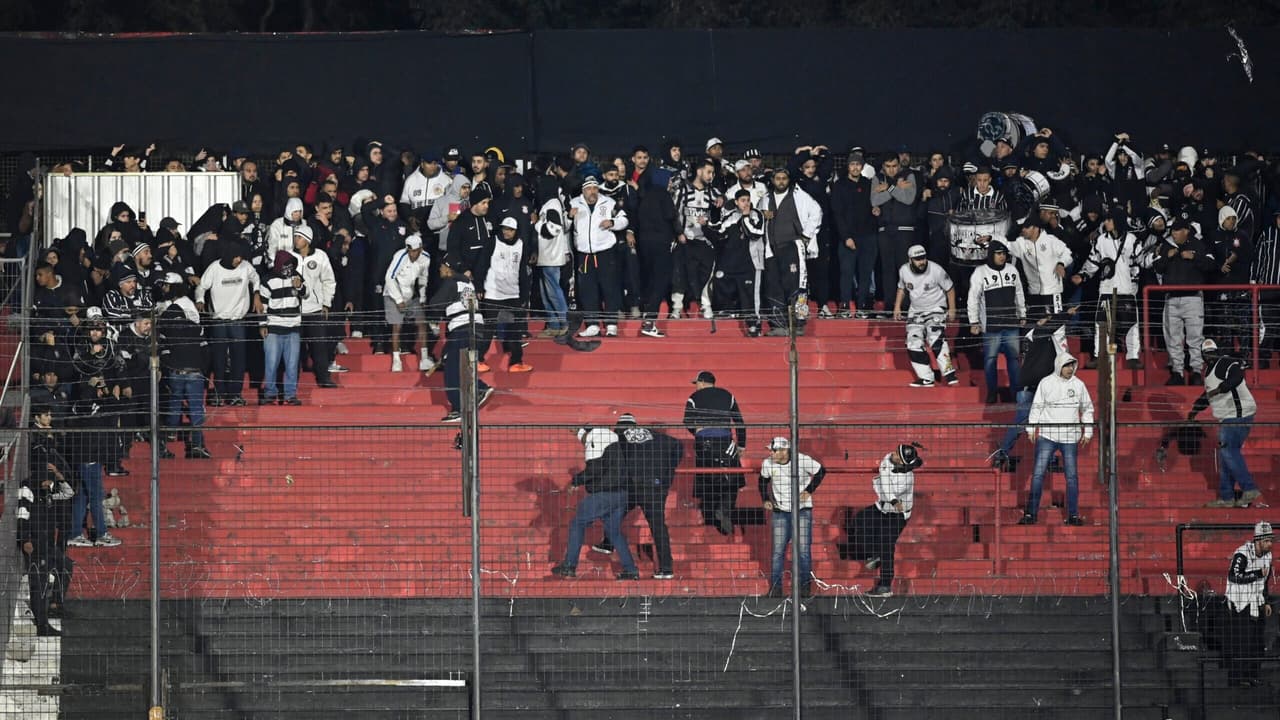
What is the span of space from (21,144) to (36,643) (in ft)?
32.0

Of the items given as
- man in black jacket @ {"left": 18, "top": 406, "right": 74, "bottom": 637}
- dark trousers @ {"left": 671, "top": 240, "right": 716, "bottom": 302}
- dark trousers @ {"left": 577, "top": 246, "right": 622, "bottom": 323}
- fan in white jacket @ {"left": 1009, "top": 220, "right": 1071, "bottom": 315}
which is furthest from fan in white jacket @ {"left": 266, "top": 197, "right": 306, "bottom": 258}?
fan in white jacket @ {"left": 1009, "top": 220, "right": 1071, "bottom": 315}

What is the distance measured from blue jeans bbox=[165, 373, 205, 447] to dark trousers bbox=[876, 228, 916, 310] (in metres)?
7.48

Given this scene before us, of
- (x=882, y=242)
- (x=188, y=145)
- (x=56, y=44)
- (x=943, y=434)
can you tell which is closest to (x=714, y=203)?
(x=882, y=242)

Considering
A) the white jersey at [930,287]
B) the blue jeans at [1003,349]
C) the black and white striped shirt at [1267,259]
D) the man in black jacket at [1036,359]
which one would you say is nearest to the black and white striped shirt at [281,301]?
the white jersey at [930,287]

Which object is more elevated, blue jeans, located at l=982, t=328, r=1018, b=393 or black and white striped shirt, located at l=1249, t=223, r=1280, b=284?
black and white striped shirt, located at l=1249, t=223, r=1280, b=284

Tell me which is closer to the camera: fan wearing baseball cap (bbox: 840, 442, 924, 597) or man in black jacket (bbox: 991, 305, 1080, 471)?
fan wearing baseball cap (bbox: 840, 442, 924, 597)

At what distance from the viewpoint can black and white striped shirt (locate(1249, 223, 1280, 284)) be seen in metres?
19.8

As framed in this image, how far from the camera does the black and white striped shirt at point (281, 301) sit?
57.8 ft

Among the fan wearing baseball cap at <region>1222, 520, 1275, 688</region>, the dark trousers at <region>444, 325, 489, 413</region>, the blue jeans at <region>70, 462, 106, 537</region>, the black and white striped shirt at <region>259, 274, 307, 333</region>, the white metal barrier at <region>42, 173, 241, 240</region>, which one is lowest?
the fan wearing baseball cap at <region>1222, 520, 1275, 688</region>

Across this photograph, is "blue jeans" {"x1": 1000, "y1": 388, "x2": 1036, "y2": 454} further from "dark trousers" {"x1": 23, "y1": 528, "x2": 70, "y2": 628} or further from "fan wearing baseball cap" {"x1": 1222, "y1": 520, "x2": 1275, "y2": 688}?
"dark trousers" {"x1": 23, "y1": 528, "x2": 70, "y2": 628}

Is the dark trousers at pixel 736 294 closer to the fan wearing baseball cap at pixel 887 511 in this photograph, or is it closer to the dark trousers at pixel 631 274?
the dark trousers at pixel 631 274

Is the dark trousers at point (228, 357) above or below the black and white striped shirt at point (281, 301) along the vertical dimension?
below

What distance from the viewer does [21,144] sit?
2253 cm

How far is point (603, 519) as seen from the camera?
1498 cm
